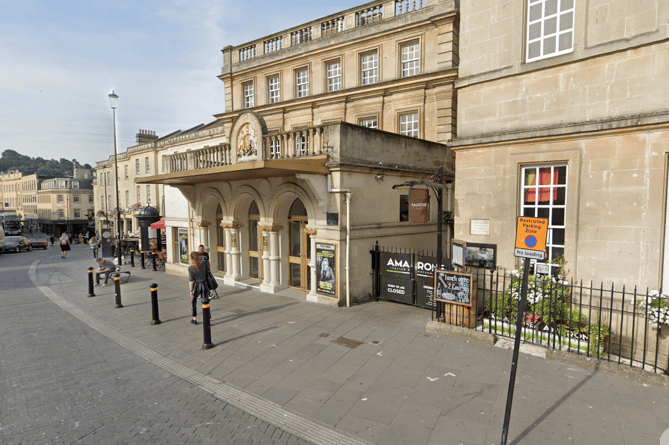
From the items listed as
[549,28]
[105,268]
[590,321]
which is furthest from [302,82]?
[590,321]

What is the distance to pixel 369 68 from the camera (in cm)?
1781

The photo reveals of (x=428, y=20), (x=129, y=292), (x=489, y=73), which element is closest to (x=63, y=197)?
(x=129, y=292)

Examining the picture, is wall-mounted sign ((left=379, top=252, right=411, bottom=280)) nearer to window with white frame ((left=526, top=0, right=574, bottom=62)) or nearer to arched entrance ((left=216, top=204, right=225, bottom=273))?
window with white frame ((left=526, top=0, right=574, bottom=62))

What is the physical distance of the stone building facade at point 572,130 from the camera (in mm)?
6965

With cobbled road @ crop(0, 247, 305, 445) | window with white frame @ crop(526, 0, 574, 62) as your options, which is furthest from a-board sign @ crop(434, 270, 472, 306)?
window with white frame @ crop(526, 0, 574, 62)

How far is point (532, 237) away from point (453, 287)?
4.01 m

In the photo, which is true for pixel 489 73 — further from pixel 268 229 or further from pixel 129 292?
pixel 129 292

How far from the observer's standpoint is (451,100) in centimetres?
1555

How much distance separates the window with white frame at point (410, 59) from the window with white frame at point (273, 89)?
7491mm

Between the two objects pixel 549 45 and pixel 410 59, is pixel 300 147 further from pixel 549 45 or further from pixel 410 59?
pixel 410 59

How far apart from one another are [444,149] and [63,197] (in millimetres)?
75758

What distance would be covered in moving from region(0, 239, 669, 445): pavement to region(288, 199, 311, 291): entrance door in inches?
123

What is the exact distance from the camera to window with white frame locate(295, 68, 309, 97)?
65.2 ft

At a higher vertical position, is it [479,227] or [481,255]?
[479,227]
